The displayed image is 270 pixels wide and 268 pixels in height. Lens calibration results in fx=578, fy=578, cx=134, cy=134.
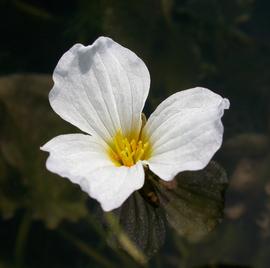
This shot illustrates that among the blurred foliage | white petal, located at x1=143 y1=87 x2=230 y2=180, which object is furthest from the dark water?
white petal, located at x1=143 y1=87 x2=230 y2=180

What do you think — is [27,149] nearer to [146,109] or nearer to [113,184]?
[146,109]

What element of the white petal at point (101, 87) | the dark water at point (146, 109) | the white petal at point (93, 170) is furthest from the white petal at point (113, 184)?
the dark water at point (146, 109)

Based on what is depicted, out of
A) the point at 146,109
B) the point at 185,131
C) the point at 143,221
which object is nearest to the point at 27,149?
the point at 146,109

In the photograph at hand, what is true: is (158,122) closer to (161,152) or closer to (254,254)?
(161,152)

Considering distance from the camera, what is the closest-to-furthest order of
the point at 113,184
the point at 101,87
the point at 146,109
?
the point at 113,184, the point at 101,87, the point at 146,109

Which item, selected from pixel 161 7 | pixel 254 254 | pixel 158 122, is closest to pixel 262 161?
pixel 254 254
